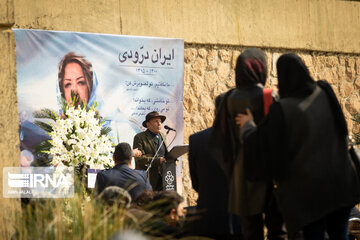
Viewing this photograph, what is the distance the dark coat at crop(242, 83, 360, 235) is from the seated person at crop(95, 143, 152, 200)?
2113mm

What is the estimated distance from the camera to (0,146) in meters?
6.12

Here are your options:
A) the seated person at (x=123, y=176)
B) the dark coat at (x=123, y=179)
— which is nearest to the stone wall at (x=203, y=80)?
the seated person at (x=123, y=176)

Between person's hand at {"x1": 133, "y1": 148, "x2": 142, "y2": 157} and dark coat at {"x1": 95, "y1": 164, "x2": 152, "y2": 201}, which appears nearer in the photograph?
dark coat at {"x1": 95, "y1": 164, "x2": 152, "y2": 201}

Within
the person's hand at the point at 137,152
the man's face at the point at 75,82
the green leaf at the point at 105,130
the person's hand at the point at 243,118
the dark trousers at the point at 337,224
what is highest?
the man's face at the point at 75,82

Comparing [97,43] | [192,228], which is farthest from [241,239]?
[97,43]

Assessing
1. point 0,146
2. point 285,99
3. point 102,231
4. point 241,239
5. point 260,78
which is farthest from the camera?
point 0,146

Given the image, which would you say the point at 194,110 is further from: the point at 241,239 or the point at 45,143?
the point at 241,239

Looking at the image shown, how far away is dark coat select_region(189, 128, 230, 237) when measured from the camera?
508 cm

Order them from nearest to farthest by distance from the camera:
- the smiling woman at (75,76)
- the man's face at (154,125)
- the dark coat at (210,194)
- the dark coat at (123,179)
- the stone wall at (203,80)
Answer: the dark coat at (210,194)
the dark coat at (123,179)
the smiling woman at (75,76)
the man's face at (154,125)
the stone wall at (203,80)

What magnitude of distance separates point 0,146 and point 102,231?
2.65m

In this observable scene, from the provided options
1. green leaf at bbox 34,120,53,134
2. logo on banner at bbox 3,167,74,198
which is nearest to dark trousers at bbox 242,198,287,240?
logo on banner at bbox 3,167,74,198

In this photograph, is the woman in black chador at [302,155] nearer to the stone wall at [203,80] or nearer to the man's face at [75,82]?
the man's face at [75,82]

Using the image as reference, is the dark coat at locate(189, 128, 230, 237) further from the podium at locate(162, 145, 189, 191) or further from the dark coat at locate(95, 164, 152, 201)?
the podium at locate(162, 145, 189, 191)

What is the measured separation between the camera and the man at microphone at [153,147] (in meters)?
8.97
